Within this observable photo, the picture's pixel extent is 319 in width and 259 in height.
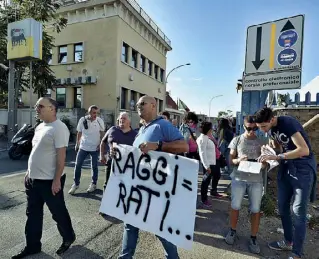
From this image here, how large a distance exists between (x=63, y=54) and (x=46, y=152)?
59.6ft

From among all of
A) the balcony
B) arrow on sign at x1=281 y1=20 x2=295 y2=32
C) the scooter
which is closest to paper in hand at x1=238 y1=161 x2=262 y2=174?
arrow on sign at x1=281 y1=20 x2=295 y2=32

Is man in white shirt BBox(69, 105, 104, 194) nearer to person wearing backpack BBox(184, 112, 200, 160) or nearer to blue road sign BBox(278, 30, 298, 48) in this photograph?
person wearing backpack BBox(184, 112, 200, 160)

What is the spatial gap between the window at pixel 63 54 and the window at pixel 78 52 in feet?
2.73

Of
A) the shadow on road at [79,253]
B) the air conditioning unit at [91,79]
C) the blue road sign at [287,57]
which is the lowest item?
the shadow on road at [79,253]

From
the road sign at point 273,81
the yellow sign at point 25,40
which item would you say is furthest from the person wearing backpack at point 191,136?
the yellow sign at point 25,40

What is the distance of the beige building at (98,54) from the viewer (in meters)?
17.0

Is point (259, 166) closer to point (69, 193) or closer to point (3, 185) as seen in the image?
point (69, 193)

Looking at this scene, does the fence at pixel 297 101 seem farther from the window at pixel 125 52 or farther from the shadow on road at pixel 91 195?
the window at pixel 125 52

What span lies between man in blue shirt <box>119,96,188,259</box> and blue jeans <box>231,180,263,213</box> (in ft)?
4.10

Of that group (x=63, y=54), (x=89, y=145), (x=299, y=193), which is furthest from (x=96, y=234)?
(x=63, y=54)

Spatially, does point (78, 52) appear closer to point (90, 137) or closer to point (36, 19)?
point (36, 19)

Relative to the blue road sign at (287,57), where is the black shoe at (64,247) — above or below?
below

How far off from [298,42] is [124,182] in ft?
11.7

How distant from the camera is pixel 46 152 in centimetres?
274
